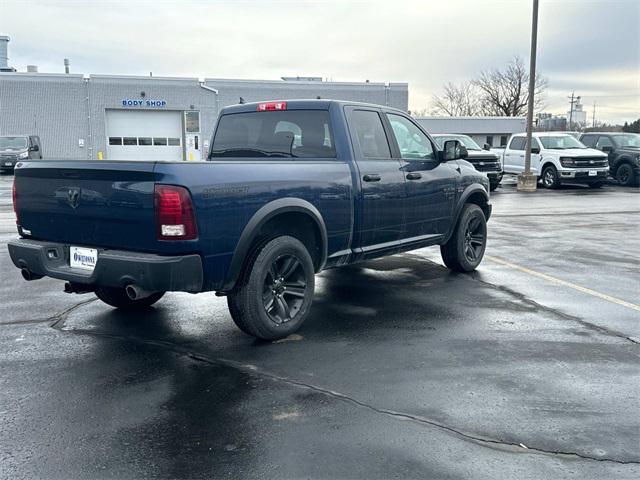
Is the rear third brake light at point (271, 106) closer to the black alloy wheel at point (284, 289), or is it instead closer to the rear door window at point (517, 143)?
the black alloy wheel at point (284, 289)

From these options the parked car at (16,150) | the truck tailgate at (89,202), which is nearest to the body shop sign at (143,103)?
the parked car at (16,150)

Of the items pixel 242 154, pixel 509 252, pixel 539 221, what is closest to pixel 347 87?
pixel 539 221

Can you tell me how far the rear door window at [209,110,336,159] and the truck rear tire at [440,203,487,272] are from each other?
248 centimetres

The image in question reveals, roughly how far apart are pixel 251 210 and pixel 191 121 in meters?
36.5

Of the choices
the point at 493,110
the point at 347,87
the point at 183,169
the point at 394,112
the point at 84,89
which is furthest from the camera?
the point at 493,110

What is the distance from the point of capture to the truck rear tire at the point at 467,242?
7539 millimetres

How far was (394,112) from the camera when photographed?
21.9 ft

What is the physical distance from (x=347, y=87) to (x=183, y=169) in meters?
39.3

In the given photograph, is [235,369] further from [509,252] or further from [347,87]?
[347,87]

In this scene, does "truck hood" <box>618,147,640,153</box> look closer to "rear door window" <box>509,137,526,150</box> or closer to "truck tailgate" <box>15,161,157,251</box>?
"rear door window" <box>509,137,526,150</box>

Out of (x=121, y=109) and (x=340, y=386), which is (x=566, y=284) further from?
(x=121, y=109)

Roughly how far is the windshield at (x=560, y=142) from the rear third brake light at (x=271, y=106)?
727 inches

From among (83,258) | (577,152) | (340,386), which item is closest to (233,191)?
(83,258)

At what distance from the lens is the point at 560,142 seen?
74.0 ft
